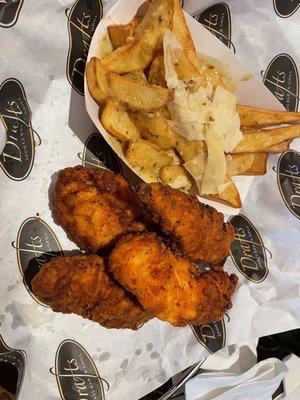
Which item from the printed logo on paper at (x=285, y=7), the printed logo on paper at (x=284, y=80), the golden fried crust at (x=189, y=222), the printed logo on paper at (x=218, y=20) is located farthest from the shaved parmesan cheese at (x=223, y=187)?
the printed logo on paper at (x=285, y=7)

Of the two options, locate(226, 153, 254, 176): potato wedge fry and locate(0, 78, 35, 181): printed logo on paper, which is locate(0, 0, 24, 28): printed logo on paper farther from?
locate(226, 153, 254, 176): potato wedge fry

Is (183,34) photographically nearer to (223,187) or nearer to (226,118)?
(226,118)

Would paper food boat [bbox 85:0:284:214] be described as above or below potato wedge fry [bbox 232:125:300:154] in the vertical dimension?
above

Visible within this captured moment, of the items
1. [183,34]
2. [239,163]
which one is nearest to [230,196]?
[239,163]

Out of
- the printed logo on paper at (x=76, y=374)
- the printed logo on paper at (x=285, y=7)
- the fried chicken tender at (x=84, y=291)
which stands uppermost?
the printed logo on paper at (x=285, y=7)

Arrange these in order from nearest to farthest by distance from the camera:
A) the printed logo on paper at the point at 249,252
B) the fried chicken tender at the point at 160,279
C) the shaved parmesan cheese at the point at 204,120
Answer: the fried chicken tender at the point at 160,279
the shaved parmesan cheese at the point at 204,120
the printed logo on paper at the point at 249,252

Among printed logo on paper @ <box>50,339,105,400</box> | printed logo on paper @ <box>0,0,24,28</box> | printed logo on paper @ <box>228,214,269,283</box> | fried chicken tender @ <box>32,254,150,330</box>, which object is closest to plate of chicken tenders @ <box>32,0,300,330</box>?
fried chicken tender @ <box>32,254,150,330</box>

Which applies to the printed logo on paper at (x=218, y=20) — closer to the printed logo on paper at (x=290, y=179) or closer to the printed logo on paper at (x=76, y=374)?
the printed logo on paper at (x=290, y=179)
